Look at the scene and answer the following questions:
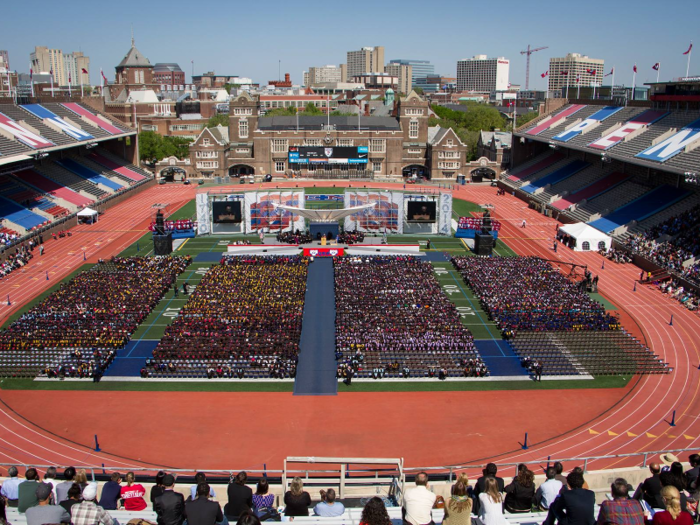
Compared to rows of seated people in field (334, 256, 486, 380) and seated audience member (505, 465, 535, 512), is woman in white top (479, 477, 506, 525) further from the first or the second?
rows of seated people in field (334, 256, 486, 380)

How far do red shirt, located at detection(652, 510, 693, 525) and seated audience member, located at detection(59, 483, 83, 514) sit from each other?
9.34 metres

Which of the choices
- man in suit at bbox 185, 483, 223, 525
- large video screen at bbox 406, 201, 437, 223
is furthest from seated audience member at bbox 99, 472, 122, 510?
large video screen at bbox 406, 201, 437, 223

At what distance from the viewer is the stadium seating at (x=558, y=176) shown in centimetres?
7481

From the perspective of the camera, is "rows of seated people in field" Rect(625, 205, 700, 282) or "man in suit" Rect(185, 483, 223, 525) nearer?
"man in suit" Rect(185, 483, 223, 525)

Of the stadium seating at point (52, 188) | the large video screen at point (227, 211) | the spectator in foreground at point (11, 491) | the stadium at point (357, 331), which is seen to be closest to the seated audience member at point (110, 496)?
the stadium at point (357, 331)

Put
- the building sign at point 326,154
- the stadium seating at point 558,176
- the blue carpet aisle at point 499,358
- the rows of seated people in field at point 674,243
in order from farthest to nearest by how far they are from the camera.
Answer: the building sign at point 326,154 < the stadium seating at point 558,176 < the rows of seated people in field at point 674,243 < the blue carpet aisle at point 499,358

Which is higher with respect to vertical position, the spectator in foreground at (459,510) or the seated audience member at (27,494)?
the spectator in foreground at (459,510)

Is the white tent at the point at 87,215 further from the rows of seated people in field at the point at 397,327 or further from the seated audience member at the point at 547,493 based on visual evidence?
the seated audience member at the point at 547,493

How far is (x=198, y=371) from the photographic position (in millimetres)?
29531

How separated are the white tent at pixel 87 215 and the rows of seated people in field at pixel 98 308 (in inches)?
737

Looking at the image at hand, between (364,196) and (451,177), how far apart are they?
39.3m

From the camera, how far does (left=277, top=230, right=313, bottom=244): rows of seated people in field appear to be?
176 ft

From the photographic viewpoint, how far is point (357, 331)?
33156 millimetres

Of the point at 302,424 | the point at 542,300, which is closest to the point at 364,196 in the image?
the point at 542,300
